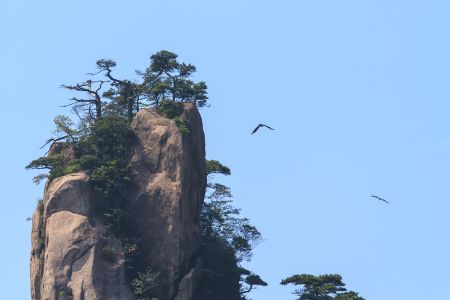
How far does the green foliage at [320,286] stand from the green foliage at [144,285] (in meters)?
11.1

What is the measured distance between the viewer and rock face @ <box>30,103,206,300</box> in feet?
296

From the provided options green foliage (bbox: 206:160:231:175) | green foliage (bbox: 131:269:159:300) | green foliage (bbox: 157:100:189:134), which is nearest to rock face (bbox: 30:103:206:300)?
green foliage (bbox: 157:100:189:134)

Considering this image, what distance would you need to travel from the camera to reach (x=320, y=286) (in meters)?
92.1

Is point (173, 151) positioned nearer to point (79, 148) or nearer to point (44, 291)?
point (79, 148)

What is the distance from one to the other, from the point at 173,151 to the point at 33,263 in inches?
590

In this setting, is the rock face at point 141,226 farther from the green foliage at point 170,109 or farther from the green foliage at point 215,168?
the green foliage at point 215,168

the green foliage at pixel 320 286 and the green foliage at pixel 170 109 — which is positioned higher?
the green foliage at pixel 170 109

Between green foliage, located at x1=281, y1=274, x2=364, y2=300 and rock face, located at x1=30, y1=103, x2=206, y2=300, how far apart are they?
8713 millimetres

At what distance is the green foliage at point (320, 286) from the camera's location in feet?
299

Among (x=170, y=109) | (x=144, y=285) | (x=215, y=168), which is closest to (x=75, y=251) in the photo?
(x=144, y=285)

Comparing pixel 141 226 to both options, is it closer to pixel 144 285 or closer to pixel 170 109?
pixel 144 285

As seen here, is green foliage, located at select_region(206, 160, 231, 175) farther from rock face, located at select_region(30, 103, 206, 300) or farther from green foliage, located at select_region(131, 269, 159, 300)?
green foliage, located at select_region(131, 269, 159, 300)

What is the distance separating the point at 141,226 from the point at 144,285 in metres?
5.52

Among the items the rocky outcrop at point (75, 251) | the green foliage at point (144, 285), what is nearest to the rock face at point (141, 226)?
the rocky outcrop at point (75, 251)
